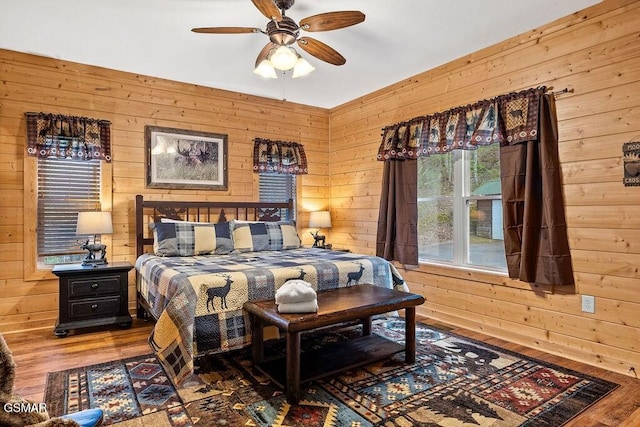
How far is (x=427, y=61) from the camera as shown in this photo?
12.7ft

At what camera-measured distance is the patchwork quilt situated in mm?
2424

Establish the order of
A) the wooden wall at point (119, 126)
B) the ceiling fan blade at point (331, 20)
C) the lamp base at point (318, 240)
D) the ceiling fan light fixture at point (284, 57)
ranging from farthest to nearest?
the lamp base at point (318, 240) → the wooden wall at point (119, 126) → the ceiling fan light fixture at point (284, 57) → the ceiling fan blade at point (331, 20)

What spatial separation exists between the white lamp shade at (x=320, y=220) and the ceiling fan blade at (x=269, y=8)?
9.69 ft

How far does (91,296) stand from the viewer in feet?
11.6

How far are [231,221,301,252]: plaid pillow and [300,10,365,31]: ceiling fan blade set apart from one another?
224 cm

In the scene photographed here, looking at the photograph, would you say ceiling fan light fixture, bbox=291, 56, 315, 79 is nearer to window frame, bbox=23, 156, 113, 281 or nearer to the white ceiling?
the white ceiling

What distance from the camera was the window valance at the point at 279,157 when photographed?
16.1ft

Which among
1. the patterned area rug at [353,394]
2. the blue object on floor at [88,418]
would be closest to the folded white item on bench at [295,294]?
the patterned area rug at [353,394]

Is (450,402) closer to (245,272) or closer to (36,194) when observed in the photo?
(245,272)

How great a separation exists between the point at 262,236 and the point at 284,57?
6.75 feet

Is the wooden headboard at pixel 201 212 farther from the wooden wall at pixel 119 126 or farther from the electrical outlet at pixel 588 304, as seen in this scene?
the electrical outlet at pixel 588 304

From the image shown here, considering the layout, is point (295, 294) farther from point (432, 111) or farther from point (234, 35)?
point (432, 111)

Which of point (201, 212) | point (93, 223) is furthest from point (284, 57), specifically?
point (201, 212)

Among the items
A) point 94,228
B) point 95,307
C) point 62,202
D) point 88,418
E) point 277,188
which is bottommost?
point 95,307
